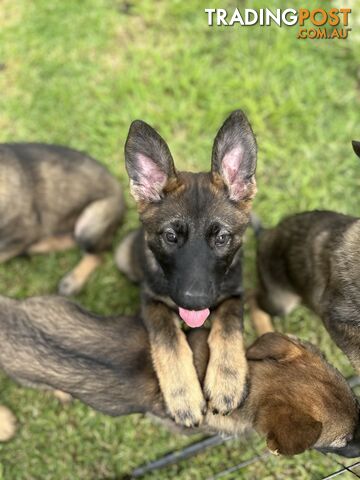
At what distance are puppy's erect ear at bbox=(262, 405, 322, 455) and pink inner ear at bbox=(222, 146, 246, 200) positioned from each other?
155 cm

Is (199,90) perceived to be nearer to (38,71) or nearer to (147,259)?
(38,71)

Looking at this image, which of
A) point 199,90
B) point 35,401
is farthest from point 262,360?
point 199,90

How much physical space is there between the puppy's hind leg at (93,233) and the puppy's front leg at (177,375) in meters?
1.59

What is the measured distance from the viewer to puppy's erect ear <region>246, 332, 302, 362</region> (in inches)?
139

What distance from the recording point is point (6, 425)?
4.76 m

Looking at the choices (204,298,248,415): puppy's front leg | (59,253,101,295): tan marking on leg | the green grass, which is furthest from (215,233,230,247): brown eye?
(59,253,101,295): tan marking on leg

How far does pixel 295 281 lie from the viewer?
14.4ft

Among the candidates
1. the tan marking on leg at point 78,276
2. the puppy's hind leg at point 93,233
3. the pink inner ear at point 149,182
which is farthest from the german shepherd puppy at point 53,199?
the pink inner ear at point 149,182

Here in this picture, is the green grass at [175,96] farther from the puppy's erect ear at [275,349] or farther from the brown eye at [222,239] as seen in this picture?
the brown eye at [222,239]

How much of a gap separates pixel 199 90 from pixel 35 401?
13.2 feet

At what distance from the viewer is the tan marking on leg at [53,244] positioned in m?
5.32

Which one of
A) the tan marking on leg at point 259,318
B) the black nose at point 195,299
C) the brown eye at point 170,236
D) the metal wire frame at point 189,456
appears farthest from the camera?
the tan marking on leg at point 259,318

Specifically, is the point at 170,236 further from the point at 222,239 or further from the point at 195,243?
the point at 222,239

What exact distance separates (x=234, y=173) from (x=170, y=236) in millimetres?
677
